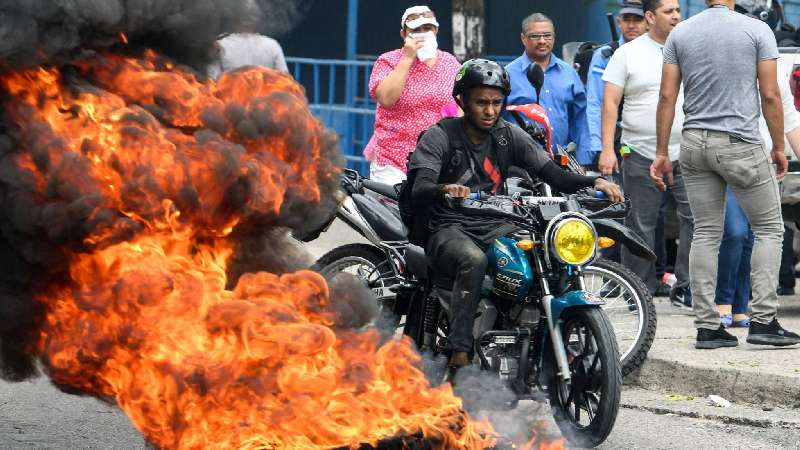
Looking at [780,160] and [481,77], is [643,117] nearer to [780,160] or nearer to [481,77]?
[780,160]

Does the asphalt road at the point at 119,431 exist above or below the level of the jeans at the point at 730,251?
below

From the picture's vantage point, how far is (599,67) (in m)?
10.6

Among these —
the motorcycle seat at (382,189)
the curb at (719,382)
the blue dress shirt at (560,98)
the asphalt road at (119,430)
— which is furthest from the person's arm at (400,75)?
the asphalt road at (119,430)

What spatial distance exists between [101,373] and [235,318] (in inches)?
20.8

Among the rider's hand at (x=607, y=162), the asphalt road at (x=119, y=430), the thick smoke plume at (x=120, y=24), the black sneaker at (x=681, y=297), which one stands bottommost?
the black sneaker at (x=681, y=297)

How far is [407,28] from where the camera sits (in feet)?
31.3

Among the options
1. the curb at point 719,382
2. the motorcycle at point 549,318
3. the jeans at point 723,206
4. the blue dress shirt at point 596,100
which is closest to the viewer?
the motorcycle at point 549,318

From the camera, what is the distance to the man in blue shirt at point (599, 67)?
1023 cm

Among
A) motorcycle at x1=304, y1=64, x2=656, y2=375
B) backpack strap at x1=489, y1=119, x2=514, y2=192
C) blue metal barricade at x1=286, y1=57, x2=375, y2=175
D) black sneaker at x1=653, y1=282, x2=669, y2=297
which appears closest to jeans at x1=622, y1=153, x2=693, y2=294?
black sneaker at x1=653, y1=282, x2=669, y2=297

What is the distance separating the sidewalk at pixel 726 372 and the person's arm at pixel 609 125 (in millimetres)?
1401

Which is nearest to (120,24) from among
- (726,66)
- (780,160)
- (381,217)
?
(381,217)

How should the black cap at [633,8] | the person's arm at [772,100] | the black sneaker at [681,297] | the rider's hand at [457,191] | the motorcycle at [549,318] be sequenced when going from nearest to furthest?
1. the motorcycle at [549,318]
2. the rider's hand at [457,191]
3. the person's arm at [772,100]
4. the black sneaker at [681,297]
5. the black cap at [633,8]

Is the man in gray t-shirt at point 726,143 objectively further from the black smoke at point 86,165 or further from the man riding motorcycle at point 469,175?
the black smoke at point 86,165

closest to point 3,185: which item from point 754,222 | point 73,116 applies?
point 73,116
